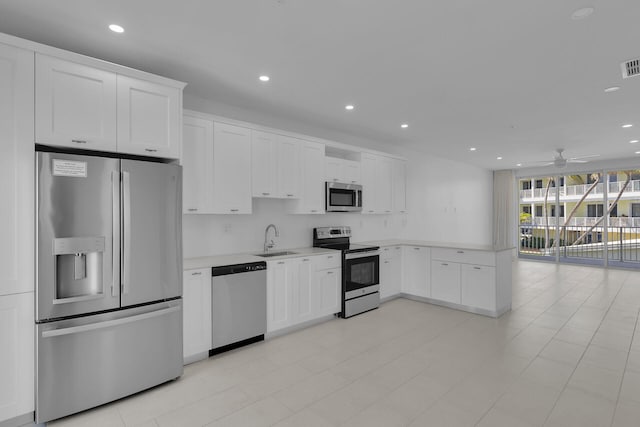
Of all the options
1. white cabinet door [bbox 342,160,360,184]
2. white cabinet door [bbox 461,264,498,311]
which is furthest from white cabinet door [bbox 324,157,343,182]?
white cabinet door [bbox 461,264,498,311]

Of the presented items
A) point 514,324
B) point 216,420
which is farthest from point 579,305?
point 216,420

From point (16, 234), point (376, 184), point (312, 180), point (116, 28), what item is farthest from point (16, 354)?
point (376, 184)

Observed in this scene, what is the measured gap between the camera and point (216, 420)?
2.23 metres

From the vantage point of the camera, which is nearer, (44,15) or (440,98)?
(44,15)

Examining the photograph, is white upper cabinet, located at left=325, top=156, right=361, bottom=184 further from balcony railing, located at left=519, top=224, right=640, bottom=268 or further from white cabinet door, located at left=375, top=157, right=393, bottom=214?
balcony railing, located at left=519, top=224, right=640, bottom=268

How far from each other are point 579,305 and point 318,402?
15.7ft

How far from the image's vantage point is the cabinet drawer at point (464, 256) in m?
4.50

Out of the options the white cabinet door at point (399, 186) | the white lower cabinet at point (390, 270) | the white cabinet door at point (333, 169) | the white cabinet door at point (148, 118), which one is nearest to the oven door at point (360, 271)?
the white lower cabinet at point (390, 270)

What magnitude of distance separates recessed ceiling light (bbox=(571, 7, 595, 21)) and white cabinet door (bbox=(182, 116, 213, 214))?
126 inches

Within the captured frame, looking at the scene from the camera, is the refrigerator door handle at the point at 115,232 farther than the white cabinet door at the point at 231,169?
No

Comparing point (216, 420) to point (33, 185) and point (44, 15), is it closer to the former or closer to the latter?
point (33, 185)

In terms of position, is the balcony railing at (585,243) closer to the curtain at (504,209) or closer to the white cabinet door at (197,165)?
the curtain at (504,209)

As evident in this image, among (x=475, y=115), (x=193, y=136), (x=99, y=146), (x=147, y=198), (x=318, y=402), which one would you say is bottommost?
(x=318, y=402)

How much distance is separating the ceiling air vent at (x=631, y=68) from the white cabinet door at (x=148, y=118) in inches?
160
